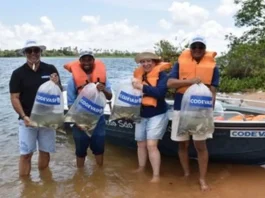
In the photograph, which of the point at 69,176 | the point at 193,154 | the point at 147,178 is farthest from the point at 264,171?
the point at 69,176

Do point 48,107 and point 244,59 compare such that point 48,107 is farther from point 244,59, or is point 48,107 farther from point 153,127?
point 244,59

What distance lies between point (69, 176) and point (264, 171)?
280cm

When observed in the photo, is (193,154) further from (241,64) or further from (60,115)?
(241,64)

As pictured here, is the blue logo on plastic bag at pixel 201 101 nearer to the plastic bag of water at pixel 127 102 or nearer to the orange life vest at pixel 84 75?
the plastic bag of water at pixel 127 102

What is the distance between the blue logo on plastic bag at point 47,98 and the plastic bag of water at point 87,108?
0.28m

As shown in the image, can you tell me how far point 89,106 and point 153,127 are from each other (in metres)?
0.86

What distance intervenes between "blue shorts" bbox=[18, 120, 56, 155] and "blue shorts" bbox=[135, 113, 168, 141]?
3.74ft

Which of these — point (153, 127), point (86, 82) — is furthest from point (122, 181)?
point (86, 82)

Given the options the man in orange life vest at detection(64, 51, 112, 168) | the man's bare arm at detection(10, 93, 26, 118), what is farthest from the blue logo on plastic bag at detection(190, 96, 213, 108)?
the man's bare arm at detection(10, 93, 26, 118)

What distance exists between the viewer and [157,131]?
5.26 meters

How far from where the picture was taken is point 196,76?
16.2ft

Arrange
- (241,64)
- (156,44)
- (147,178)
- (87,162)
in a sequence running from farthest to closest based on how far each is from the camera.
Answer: (241,64) → (156,44) → (87,162) → (147,178)

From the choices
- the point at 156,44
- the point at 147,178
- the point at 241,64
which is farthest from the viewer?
the point at 241,64

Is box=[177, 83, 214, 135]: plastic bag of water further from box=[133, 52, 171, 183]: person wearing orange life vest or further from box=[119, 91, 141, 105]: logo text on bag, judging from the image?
box=[119, 91, 141, 105]: logo text on bag
